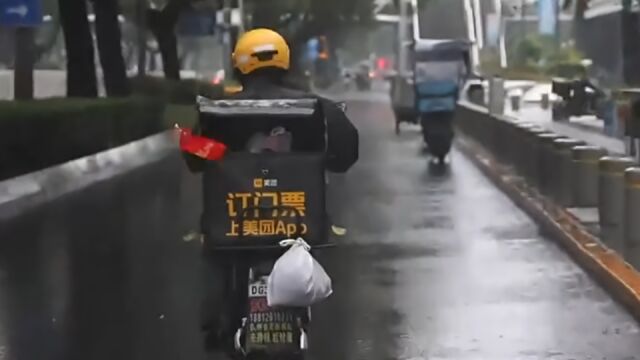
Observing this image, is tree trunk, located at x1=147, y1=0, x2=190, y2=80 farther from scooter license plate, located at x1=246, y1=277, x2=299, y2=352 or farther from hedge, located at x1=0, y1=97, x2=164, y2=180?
scooter license plate, located at x1=246, y1=277, x2=299, y2=352

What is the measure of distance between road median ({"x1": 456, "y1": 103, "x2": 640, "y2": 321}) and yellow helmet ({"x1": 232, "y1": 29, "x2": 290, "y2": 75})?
396 cm

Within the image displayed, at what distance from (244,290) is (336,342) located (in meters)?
2.25

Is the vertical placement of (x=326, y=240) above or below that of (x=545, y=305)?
above

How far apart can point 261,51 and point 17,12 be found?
15.4 m

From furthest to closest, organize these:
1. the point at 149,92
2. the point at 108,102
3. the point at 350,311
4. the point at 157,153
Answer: the point at 149,92
the point at 157,153
the point at 108,102
the point at 350,311

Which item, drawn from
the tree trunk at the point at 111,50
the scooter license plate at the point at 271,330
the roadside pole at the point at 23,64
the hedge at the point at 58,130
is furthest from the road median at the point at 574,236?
the tree trunk at the point at 111,50

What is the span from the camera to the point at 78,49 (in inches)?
1141

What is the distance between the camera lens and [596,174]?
1542cm

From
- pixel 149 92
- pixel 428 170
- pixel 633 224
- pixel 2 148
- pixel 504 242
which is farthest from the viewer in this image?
pixel 149 92

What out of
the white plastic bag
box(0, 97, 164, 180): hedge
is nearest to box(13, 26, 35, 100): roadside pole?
box(0, 97, 164, 180): hedge

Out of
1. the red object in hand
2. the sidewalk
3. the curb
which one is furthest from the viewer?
the sidewalk

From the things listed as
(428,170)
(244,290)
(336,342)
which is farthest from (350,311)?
(428,170)

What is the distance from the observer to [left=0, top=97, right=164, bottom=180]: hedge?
786 inches

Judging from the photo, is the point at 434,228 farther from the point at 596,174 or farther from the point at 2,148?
the point at 2,148
